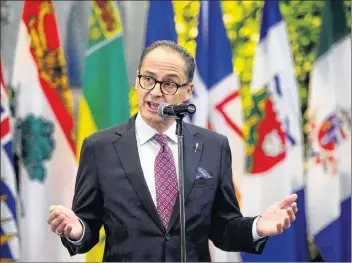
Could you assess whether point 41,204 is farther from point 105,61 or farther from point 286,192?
point 286,192

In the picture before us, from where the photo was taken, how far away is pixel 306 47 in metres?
4.57

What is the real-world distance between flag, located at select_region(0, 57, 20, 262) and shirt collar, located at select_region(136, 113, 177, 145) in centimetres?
224

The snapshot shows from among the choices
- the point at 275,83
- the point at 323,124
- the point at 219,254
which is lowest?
the point at 219,254

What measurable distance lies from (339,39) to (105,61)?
1.67 metres

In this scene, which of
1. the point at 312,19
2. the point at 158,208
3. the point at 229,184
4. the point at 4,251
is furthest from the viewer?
the point at 312,19

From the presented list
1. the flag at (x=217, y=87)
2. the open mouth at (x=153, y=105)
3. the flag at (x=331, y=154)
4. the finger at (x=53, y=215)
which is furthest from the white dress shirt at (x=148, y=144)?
the flag at (x=331, y=154)

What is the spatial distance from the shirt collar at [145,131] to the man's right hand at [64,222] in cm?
39

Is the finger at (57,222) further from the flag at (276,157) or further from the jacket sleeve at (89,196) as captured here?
the flag at (276,157)

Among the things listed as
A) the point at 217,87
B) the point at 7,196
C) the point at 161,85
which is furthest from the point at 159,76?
the point at 7,196

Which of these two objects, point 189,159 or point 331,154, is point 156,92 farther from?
point 331,154

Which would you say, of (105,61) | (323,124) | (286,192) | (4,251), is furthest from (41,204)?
(323,124)

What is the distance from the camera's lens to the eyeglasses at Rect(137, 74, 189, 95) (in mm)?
2066

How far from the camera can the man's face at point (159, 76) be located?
2062 mm

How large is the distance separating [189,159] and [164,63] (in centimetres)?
35
